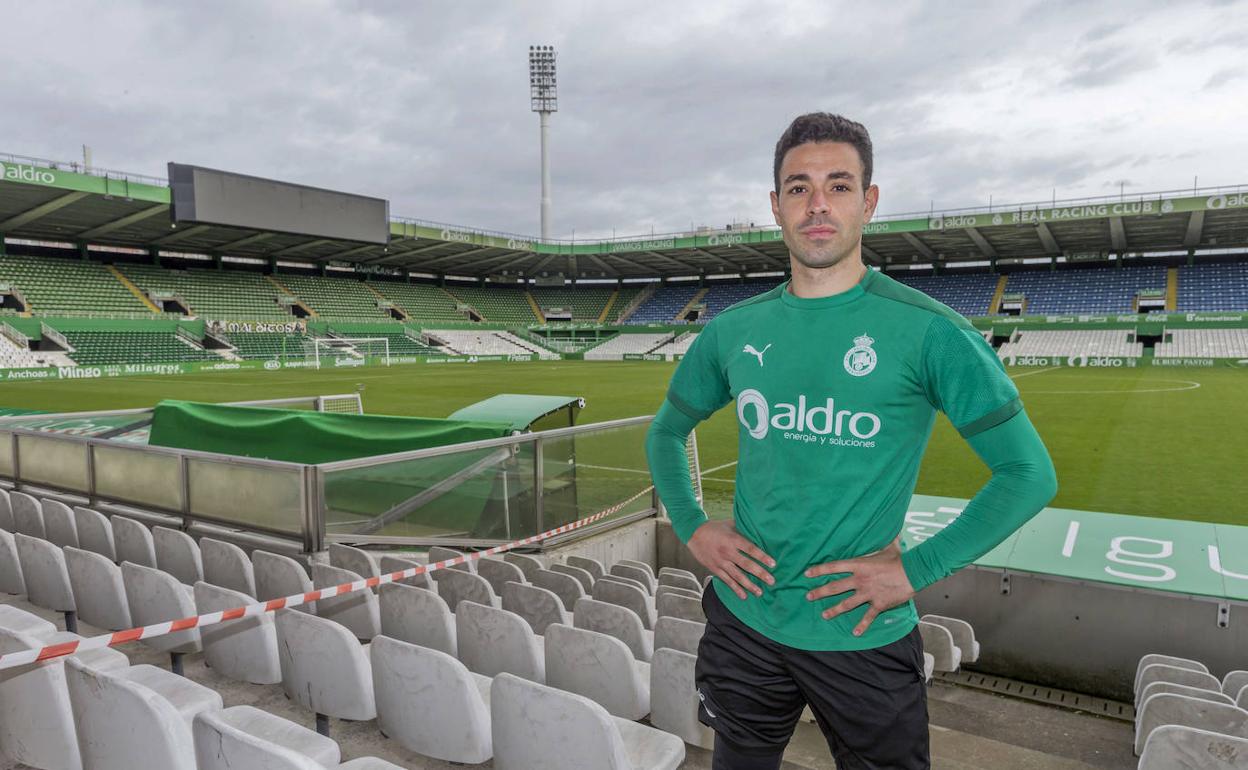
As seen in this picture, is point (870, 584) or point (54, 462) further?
point (54, 462)

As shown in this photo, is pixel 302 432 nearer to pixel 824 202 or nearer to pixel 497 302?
pixel 824 202

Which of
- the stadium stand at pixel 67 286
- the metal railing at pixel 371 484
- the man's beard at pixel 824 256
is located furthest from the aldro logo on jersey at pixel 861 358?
the stadium stand at pixel 67 286

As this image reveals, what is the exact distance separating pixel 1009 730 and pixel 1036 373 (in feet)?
115

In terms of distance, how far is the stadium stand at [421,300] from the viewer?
202 feet

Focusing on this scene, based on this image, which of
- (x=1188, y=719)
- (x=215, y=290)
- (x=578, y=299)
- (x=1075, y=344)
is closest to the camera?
(x=1188, y=719)

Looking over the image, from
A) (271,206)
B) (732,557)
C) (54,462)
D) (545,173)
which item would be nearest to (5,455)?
(54,462)

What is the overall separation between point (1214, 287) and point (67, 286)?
73.1 meters

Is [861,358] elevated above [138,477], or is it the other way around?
[861,358]

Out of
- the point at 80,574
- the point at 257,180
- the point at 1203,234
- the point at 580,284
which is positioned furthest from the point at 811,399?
the point at 580,284

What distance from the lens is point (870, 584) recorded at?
1654 mm

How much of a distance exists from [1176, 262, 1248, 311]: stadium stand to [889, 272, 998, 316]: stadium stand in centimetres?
1171

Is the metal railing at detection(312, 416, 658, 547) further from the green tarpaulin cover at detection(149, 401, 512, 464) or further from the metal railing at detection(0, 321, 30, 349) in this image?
the metal railing at detection(0, 321, 30, 349)

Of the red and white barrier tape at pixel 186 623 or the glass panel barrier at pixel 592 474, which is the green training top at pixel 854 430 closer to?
the red and white barrier tape at pixel 186 623

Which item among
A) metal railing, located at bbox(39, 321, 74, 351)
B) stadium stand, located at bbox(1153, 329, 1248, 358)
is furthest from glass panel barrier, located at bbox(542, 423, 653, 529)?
stadium stand, located at bbox(1153, 329, 1248, 358)
